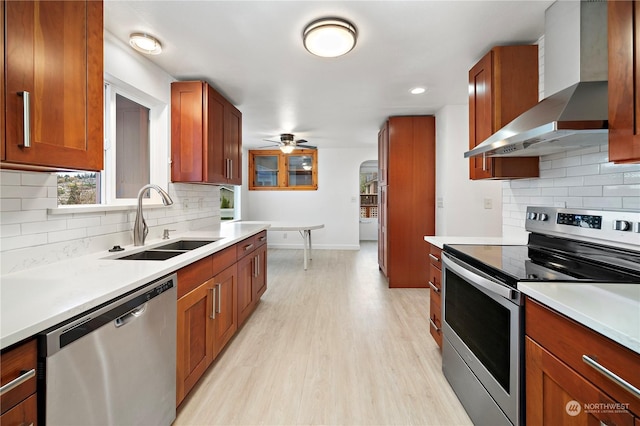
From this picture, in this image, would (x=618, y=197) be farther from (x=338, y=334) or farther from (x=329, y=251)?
(x=329, y=251)

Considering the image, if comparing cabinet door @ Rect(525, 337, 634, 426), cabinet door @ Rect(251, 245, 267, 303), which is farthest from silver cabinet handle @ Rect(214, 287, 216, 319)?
cabinet door @ Rect(525, 337, 634, 426)

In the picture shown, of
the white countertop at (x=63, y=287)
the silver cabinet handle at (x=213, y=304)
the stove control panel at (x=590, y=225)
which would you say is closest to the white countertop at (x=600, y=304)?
the stove control panel at (x=590, y=225)

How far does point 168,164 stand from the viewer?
2609mm

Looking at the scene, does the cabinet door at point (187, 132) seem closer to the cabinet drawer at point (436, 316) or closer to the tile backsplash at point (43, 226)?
the tile backsplash at point (43, 226)

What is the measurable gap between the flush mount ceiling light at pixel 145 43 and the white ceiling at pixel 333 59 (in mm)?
45

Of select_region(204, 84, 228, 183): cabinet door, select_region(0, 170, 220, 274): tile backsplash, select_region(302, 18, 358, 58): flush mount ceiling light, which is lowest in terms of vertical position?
select_region(0, 170, 220, 274): tile backsplash

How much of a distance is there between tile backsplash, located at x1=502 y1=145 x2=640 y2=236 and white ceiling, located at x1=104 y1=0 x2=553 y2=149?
0.93 metres

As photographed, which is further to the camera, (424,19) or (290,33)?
(290,33)

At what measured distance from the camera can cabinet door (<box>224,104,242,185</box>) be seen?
314cm

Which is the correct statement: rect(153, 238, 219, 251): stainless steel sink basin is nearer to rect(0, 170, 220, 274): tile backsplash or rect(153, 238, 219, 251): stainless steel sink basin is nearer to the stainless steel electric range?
rect(0, 170, 220, 274): tile backsplash

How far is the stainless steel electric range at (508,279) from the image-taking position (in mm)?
1146

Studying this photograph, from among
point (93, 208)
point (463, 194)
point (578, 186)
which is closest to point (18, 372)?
point (93, 208)

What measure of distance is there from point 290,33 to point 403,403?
2501mm

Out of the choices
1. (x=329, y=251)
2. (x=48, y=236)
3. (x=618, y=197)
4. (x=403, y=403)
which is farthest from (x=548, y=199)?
(x=329, y=251)
